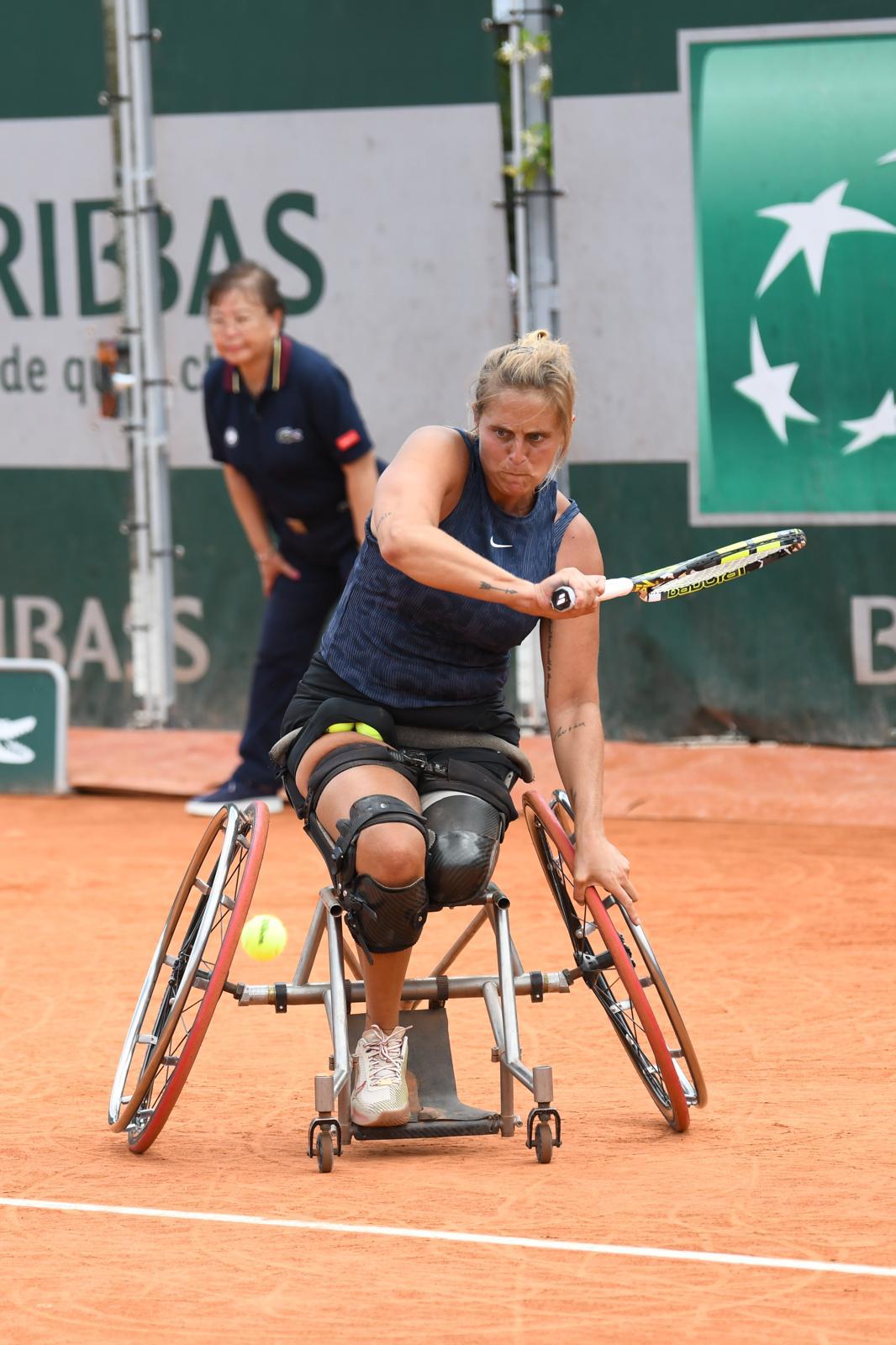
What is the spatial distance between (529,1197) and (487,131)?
220 inches

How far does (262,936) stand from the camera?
4285 millimetres

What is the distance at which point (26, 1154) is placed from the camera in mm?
→ 3764

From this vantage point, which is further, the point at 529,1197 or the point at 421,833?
the point at 421,833

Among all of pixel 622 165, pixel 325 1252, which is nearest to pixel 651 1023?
pixel 325 1252

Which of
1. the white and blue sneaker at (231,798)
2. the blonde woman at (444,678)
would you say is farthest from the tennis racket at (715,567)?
the white and blue sneaker at (231,798)

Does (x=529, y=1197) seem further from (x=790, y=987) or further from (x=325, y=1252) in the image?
(x=790, y=987)

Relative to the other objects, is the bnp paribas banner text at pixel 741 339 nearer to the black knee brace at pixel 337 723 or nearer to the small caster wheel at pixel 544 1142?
the black knee brace at pixel 337 723

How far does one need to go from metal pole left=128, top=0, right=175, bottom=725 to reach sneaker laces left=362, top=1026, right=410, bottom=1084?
5.14 meters

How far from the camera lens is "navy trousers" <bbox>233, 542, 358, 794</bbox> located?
23.9 ft

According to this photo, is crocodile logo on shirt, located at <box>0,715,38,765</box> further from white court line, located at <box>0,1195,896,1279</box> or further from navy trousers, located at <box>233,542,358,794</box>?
white court line, located at <box>0,1195,896,1279</box>


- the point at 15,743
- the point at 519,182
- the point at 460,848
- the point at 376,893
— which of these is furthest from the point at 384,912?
the point at 519,182

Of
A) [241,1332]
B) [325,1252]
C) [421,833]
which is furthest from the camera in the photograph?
[421,833]

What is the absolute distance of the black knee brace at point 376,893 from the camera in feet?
11.7

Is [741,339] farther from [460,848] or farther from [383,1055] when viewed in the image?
[383,1055]
